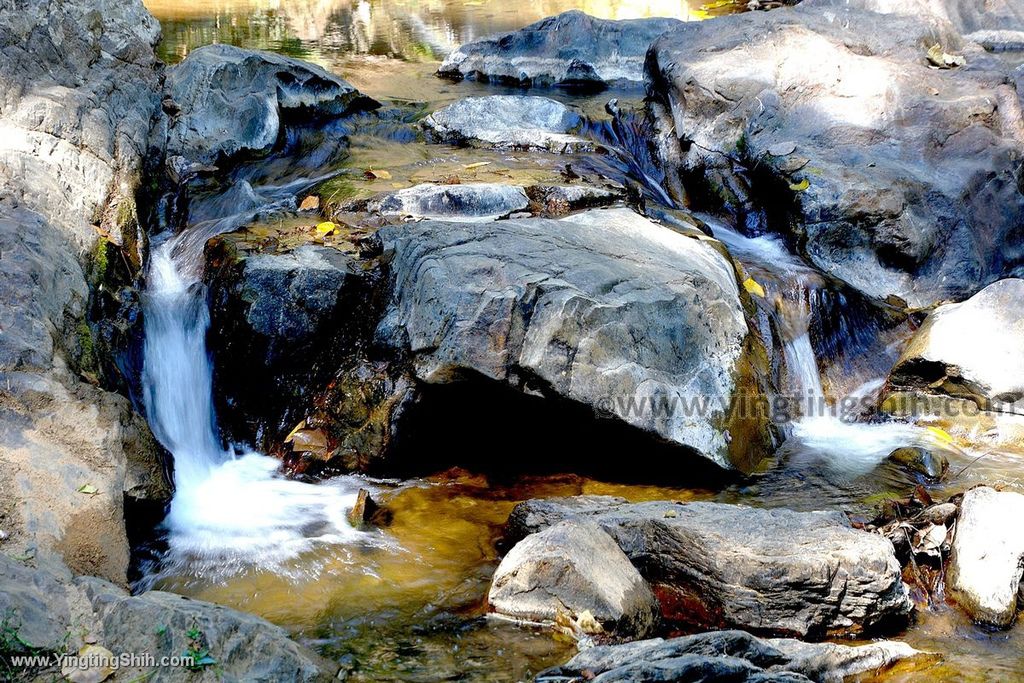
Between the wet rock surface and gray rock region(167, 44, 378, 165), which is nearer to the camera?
the wet rock surface

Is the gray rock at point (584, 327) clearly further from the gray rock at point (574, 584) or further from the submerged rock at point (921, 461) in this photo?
the gray rock at point (574, 584)

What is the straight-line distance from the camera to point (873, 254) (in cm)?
684

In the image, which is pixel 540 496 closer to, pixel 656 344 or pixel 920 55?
pixel 656 344

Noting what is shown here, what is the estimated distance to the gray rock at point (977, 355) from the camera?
5746 millimetres

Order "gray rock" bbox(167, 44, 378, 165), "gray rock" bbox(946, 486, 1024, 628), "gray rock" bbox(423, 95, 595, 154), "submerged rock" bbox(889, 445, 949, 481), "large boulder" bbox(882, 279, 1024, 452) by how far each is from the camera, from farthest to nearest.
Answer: "gray rock" bbox(423, 95, 595, 154), "gray rock" bbox(167, 44, 378, 165), "large boulder" bbox(882, 279, 1024, 452), "submerged rock" bbox(889, 445, 949, 481), "gray rock" bbox(946, 486, 1024, 628)

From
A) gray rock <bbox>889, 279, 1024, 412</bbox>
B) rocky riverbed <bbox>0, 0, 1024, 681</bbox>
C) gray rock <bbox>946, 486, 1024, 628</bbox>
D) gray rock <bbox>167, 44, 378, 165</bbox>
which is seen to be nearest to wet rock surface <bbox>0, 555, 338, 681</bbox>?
rocky riverbed <bbox>0, 0, 1024, 681</bbox>

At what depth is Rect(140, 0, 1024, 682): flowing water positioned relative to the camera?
3.67m

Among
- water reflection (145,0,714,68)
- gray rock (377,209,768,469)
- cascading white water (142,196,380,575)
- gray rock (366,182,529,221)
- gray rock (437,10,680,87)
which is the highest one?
water reflection (145,0,714,68)

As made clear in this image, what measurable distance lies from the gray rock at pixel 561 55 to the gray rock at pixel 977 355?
547 cm

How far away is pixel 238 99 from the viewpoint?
25.9ft

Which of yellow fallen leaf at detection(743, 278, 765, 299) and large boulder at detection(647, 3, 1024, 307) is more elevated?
large boulder at detection(647, 3, 1024, 307)

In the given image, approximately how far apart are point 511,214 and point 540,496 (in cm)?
235

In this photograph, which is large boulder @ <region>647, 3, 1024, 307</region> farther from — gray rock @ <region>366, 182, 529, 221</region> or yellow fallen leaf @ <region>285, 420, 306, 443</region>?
yellow fallen leaf @ <region>285, 420, 306, 443</region>

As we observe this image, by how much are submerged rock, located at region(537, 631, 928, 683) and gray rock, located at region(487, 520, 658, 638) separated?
0.34 meters
